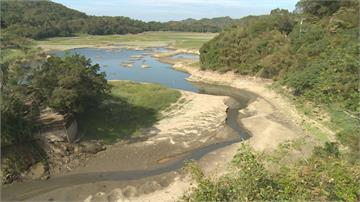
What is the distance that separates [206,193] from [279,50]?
129 ft

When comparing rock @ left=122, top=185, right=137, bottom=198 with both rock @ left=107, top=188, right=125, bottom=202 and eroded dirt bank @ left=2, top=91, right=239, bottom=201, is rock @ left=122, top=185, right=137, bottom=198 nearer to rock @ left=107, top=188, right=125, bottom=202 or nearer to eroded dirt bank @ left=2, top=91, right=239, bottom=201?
eroded dirt bank @ left=2, top=91, right=239, bottom=201

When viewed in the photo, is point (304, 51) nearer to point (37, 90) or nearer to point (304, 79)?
point (304, 79)

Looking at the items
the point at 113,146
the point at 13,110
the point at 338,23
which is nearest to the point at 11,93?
the point at 13,110

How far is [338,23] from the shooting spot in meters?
44.3

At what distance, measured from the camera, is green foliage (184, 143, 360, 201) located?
11023mm

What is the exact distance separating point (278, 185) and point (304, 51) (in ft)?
113

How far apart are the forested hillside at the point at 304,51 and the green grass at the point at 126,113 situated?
1300cm

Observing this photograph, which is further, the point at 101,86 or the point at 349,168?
the point at 101,86

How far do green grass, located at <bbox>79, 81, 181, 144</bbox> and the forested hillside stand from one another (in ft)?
42.7

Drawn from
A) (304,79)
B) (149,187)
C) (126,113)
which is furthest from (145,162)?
(304,79)

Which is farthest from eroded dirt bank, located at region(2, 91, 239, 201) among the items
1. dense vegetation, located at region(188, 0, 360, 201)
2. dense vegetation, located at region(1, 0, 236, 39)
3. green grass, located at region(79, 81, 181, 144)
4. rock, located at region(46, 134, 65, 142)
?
dense vegetation, located at region(1, 0, 236, 39)

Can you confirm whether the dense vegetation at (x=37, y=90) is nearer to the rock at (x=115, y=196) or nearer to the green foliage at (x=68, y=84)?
the green foliage at (x=68, y=84)

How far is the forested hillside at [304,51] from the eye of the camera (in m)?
33.7

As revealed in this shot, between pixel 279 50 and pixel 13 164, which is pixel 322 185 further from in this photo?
pixel 279 50
